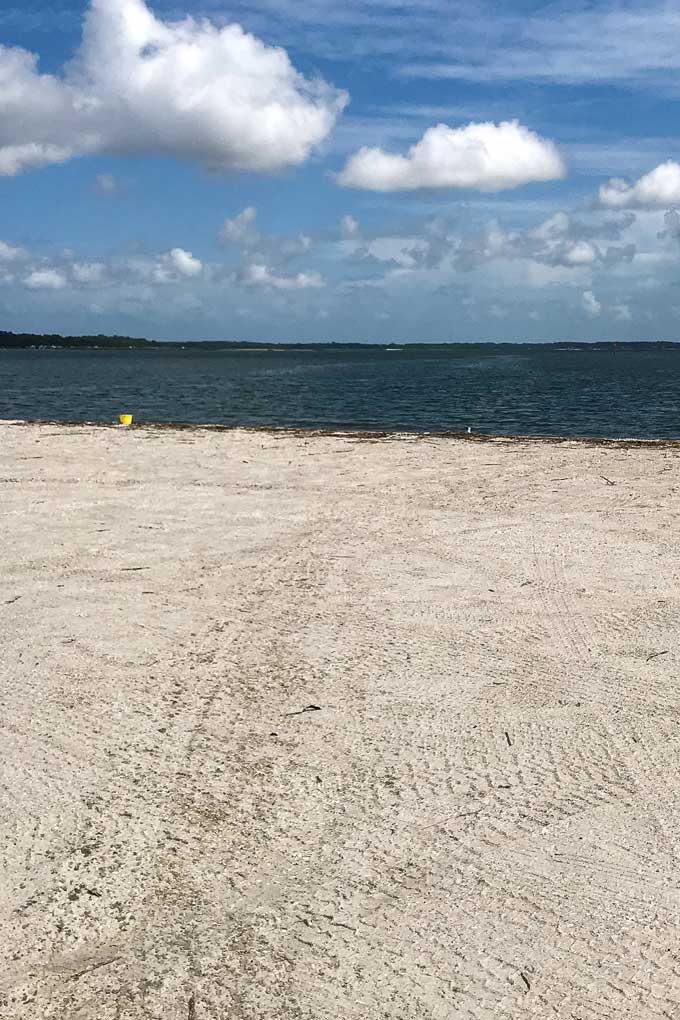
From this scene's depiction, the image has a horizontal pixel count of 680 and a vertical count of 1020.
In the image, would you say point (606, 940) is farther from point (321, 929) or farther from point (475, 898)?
point (321, 929)

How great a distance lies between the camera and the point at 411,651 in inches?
237

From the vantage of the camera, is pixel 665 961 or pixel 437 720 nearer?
pixel 665 961

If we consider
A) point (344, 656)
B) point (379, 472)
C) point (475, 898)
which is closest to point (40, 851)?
point (475, 898)

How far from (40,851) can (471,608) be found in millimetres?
3886

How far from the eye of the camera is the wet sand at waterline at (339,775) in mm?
3145

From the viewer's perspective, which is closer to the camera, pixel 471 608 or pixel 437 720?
pixel 437 720

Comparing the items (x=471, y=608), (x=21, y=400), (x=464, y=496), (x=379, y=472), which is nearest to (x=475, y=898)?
(x=471, y=608)

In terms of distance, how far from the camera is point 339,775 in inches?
173

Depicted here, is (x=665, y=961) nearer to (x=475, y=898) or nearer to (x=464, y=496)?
(x=475, y=898)

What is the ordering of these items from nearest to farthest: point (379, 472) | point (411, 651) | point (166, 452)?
point (411, 651), point (379, 472), point (166, 452)

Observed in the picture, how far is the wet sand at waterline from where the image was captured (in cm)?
314

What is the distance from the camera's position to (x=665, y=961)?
3.17 meters

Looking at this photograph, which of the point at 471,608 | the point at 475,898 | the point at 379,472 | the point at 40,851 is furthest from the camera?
the point at 379,472

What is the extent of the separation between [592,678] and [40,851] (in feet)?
10.8
